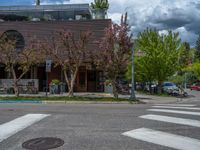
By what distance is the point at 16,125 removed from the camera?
955cm

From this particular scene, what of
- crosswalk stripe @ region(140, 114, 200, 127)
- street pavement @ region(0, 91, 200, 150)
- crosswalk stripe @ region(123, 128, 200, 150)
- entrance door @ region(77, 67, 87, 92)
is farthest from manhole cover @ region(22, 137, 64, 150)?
entrance door @ region(77, 67, 87, 92)

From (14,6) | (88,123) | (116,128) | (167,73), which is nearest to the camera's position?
(116,128)

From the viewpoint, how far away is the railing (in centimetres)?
2884

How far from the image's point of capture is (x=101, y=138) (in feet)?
25.0

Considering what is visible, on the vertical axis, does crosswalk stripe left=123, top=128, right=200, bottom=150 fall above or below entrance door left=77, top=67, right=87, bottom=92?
below

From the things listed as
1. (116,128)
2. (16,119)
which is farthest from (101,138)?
(16,119)

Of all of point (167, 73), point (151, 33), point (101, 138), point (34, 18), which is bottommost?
point (101, 138)

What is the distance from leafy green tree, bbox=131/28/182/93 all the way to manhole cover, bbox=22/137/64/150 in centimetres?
2614

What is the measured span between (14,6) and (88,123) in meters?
33.1

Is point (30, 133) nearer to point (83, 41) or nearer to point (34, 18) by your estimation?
point (83, 41)

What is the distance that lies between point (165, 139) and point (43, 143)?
2.90m

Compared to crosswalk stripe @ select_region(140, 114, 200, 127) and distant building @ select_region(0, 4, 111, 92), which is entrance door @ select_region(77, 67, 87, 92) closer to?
distant building @ select_region(0, 4, 111, 92)

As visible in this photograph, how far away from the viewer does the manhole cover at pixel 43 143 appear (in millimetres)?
6895

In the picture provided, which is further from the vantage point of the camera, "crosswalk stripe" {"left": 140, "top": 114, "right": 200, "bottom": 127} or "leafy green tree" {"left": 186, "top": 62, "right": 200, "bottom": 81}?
"leafy green tree" {"left": 186, "top": 62, "right": 200, "bottom": 81}
